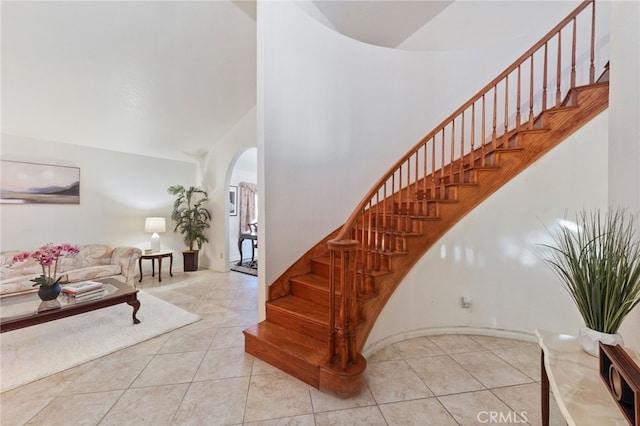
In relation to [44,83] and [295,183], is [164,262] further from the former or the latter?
[295,183]

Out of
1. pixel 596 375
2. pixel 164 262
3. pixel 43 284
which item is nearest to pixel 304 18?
pixel 596 375

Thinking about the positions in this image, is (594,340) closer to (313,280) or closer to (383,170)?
(313,280)

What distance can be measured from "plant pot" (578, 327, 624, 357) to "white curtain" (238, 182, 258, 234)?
6042 mm

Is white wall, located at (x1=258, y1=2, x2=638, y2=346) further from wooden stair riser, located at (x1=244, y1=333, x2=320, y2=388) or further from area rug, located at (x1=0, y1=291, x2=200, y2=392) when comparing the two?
area rug, located at (x1=0, y1=291, x2=200, y2=392)

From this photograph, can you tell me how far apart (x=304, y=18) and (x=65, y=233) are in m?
4.62

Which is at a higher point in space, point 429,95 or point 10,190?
point 429,95

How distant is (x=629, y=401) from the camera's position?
0.68m

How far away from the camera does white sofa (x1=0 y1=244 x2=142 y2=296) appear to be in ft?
9.51

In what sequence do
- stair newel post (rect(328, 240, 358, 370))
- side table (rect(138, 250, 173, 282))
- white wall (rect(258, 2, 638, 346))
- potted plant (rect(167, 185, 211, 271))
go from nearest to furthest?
stair newel post (rect(328, 240, 358, 370)) → white wall (rect(258, 2, 638, 346)) → side table (rect(138, 250, 173, 282)) → potted plant (rect(167, 185, 211, 271))

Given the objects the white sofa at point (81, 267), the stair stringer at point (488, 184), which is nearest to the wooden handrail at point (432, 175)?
the stair stringer at point (488, 184)

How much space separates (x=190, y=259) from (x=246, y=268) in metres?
1.11

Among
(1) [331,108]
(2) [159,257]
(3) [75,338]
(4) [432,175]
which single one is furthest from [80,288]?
(4) [432,175]
